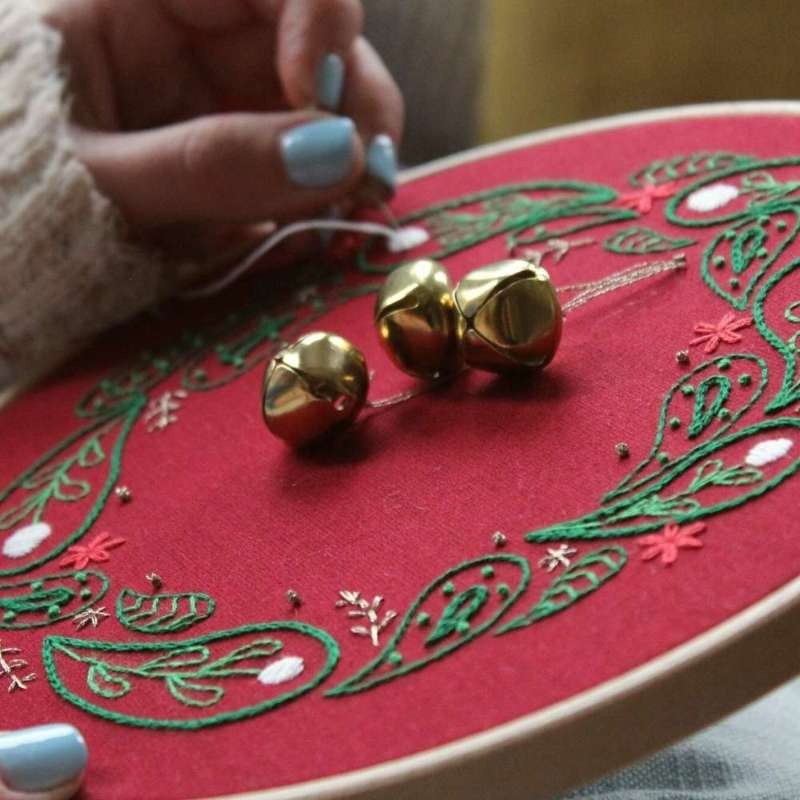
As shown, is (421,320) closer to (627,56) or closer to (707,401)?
(707,401)

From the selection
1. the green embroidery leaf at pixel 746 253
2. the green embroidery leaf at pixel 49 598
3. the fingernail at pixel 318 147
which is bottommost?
the green embroidery leaf at pixel 49 598

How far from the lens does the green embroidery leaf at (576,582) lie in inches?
16.9

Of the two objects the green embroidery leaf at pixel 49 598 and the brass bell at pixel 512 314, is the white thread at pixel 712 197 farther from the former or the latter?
the green embroidery leaf at pixel 49 598

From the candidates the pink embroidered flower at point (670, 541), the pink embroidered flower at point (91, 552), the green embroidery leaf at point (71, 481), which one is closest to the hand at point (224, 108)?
the green embroidery leaf at point (71, 481)

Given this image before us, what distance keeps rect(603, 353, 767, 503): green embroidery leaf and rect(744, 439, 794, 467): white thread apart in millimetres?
20

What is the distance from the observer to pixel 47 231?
2.39ft

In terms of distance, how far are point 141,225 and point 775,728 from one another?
505 millimetres

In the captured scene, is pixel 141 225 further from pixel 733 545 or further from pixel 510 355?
pixel 733 545

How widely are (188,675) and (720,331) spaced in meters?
0.28

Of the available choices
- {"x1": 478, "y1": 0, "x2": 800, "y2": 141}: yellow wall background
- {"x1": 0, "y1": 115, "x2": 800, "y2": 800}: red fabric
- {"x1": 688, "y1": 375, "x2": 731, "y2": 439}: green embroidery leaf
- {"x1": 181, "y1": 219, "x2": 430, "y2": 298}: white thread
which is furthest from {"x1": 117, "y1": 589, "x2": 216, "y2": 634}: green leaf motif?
{"x1": 478, "y1": 0, "x2": 800, "y2": 141}: yellow wall background

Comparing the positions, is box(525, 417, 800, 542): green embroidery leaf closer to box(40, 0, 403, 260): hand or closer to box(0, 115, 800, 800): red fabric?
box(0, 115, 800, 800): red fabric

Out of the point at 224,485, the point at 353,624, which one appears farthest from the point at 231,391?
the point at 353,624

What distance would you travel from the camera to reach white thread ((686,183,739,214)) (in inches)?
25.0

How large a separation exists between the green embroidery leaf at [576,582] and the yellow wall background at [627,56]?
2.08 ft
